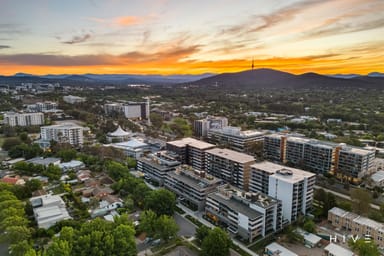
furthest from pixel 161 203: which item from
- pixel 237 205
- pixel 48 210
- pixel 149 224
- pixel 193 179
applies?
pixel 48 210

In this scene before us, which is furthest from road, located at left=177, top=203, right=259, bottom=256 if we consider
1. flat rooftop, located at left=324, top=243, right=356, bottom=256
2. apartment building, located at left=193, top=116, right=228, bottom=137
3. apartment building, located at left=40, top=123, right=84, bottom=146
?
apartment building, located at left=40, top=123, right=84, bottom=146

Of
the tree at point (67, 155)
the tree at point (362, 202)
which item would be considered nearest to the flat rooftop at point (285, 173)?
the tree at point (362, 202)

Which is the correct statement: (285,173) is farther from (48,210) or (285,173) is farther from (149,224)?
(48,210)

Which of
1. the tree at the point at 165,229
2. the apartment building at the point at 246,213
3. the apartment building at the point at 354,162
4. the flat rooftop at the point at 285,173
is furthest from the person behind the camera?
the apartment building at the point at 354,162

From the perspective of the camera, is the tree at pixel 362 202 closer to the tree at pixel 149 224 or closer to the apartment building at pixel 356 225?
the apartment building at pixel 356 225

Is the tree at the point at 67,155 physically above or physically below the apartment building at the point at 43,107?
below
